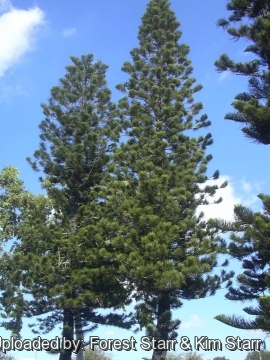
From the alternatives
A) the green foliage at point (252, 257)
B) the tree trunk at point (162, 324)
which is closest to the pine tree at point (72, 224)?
the tree trunk at point (162, 324)

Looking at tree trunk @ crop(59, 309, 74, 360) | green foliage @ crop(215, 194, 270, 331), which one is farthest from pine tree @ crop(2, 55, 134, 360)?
green foliage @ crop(215, 194, 270, 331)

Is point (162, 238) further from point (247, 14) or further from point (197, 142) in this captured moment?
point (247, 14)

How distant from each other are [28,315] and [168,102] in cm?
865

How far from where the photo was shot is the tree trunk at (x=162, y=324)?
41.0 feet

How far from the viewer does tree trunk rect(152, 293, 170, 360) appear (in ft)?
41.0

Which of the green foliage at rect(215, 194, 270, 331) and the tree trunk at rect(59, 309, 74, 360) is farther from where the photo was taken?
the tree trunk at rect(59, 309, 74, 360)

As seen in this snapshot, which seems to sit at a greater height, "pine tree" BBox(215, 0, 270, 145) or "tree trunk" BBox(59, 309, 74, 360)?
"pine tree" BBox(215, 0, 270, 145)

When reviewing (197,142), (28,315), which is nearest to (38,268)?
(28,315)

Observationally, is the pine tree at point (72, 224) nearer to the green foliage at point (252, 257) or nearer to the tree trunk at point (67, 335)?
the tree trunk at point (67, 335)

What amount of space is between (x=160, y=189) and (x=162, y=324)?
3.71m

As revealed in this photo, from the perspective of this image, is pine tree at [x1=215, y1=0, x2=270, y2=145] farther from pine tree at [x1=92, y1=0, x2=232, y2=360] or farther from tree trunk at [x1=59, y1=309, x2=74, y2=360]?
tree trunk at [x1=59, y1=309, x2=74, y2=360]

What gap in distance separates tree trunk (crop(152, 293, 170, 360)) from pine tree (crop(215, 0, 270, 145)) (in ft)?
18.8

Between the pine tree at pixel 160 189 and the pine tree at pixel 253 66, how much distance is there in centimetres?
451

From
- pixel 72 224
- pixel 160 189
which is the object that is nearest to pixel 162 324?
pixel 160 189
